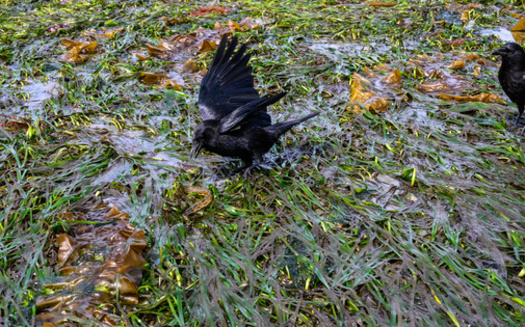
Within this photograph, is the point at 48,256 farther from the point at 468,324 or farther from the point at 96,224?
the point at 468,324

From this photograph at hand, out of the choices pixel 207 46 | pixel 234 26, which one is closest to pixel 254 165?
pixel 207 46

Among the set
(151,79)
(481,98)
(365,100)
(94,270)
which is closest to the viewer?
(94,270)

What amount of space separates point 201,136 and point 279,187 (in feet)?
2.23

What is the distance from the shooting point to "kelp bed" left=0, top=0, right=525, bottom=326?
6.80ft

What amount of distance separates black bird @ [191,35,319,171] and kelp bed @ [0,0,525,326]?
0.76 ft

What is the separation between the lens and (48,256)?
7.75 feet

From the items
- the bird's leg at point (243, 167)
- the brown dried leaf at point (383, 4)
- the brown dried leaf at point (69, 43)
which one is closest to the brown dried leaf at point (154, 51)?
the brown dried leaf at point (69, 43)

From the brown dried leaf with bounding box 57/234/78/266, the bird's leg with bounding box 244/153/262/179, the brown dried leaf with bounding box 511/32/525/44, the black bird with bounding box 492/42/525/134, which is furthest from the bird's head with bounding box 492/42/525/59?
the brown dried leaf with bounding box 57/234/78/266

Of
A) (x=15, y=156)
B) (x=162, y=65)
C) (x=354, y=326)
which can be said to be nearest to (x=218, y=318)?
(x=354, y=326)

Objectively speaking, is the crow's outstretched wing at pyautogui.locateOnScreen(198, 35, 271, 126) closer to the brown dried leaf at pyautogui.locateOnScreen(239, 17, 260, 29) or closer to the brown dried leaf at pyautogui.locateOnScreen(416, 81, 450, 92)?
the brown dried leaf at pyautogui.locateOnScreen(416, 81, 450, 92)

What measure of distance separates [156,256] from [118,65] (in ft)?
9.28

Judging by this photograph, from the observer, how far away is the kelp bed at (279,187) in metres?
2.07

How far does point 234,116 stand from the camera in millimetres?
2902

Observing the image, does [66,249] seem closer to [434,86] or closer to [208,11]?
[434,86]
